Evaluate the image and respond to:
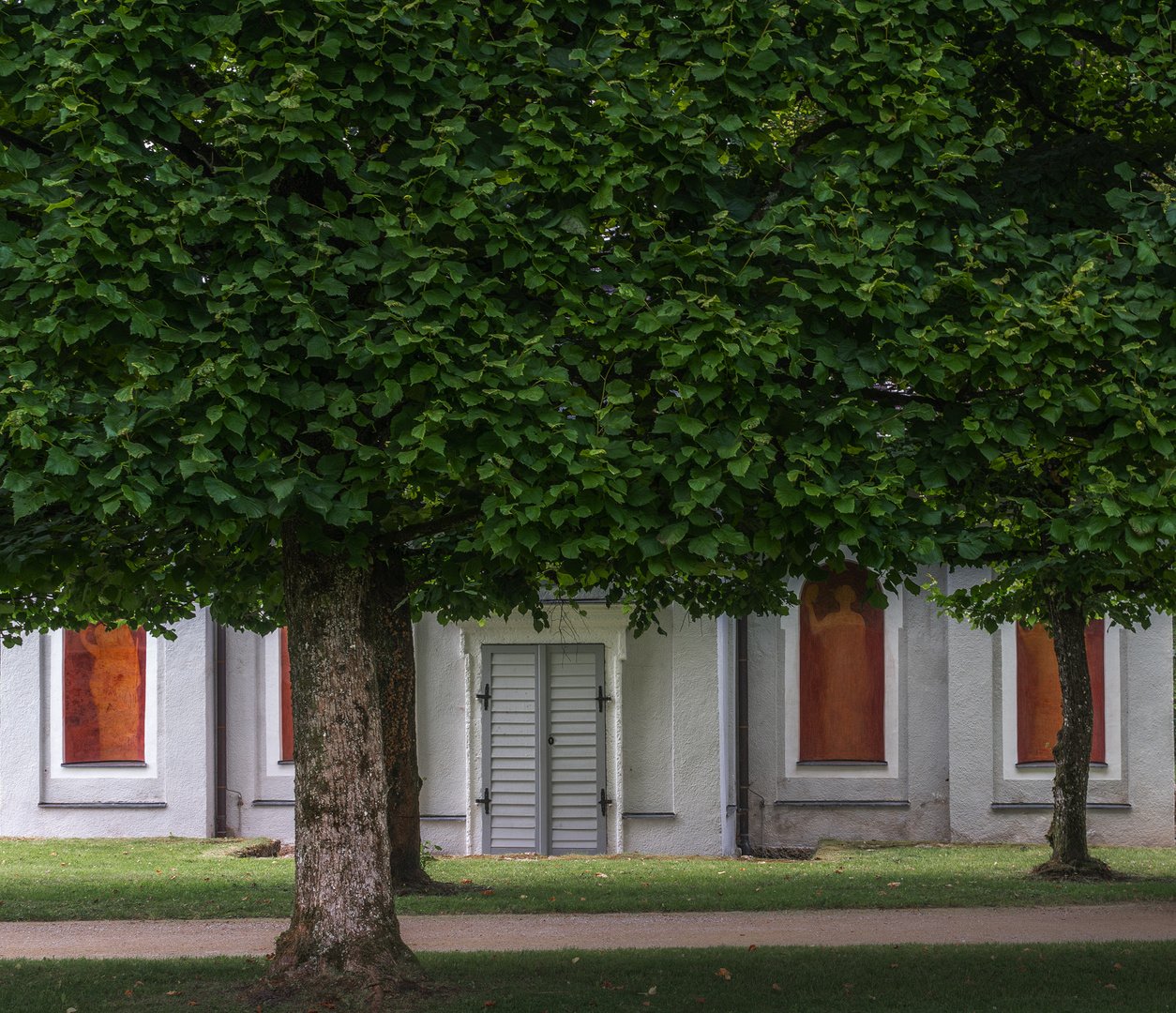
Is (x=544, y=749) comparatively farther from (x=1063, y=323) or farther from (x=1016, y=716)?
Answer: (x=1063, y=323)

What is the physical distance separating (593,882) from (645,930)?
2662 millimetres

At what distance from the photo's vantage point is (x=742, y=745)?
17.5 metres

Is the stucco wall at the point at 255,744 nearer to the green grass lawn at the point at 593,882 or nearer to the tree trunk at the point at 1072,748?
the green grass lawn at the point at 593,882

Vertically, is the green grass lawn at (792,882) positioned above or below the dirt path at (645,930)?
below

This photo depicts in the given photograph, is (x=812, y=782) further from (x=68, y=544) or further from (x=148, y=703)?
(x=68, y=544)

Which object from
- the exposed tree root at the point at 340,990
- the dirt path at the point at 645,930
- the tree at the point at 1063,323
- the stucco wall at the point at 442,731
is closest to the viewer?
the tree at the point at 1063,323

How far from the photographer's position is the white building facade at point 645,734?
1619 cm

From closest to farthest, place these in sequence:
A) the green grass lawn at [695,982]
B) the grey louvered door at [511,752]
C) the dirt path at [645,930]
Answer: the green grass lawn at [695,982] < the dirt path at [645,930] < the grey louvered door at [511,752]

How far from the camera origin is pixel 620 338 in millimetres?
6117

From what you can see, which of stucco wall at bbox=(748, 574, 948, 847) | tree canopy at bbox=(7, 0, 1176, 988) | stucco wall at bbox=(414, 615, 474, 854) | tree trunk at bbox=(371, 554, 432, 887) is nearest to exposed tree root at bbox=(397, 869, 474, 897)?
tree trunk at bbox=(371, 554, 432, 887)

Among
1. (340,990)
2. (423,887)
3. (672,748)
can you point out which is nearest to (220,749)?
(672,748)

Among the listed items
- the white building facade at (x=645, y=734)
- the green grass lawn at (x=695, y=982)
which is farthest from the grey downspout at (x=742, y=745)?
the green grass lawn at (x=695, y=982)

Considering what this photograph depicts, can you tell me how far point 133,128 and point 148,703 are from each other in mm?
13508

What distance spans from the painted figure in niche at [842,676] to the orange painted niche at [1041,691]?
2015mm
